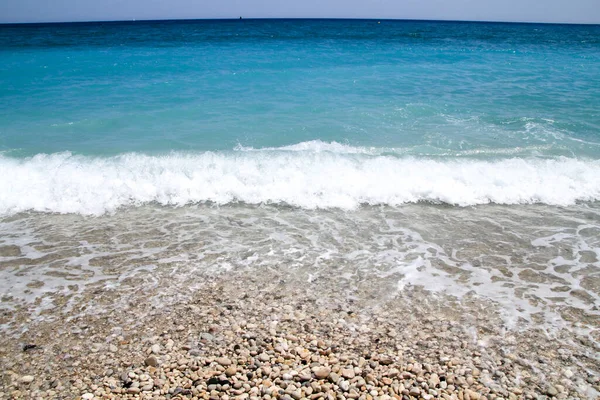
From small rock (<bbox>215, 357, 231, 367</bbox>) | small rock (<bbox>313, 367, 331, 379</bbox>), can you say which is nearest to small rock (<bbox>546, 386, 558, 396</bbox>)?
small rock (<bbox>313, 367, 331, 379</bbox>)

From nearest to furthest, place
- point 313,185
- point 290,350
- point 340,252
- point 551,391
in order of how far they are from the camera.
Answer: point 551,391, point 290,350, point 340,252, point 313,185

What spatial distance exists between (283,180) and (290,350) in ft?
19.5

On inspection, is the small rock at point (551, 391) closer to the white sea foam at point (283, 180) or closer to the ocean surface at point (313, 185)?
the ocean surface at point (313, 185)

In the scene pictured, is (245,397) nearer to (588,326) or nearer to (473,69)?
(588,326)

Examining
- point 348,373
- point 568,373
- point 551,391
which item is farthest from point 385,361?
point 568,373

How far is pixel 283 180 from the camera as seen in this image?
10.2 metres

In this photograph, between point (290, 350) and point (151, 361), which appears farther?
point (290, 350)

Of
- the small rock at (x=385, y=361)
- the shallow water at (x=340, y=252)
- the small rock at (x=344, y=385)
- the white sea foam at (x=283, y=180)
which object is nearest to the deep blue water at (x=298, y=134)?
the white sea foam at (x=283, y=180)

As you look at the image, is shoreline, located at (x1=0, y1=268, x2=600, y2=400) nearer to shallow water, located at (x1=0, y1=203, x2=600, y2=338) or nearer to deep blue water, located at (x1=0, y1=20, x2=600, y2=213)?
shallow water, located at (x1=0, y1=203, x2=600, y2=338)

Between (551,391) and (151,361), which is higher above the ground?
(151,361)

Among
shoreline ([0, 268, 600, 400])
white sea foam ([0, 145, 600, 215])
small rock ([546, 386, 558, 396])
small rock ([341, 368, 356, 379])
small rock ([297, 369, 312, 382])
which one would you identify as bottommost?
small rock ([546, 386, 558, 396])

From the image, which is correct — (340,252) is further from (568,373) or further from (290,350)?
(568,373)

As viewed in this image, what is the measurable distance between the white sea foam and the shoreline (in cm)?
366

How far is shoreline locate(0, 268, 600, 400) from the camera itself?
425 cm
